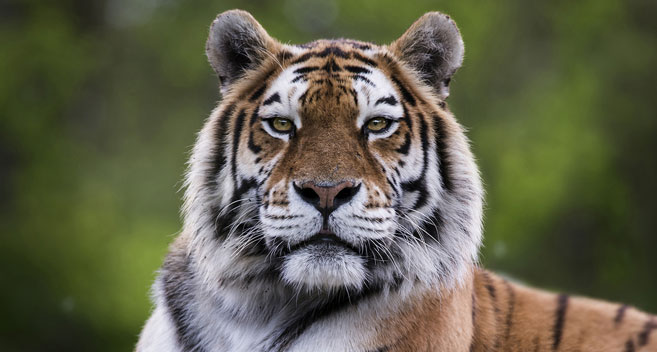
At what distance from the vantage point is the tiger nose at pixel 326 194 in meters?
2.53

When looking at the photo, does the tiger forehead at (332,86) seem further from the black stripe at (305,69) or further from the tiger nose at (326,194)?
the tiger nose at (326,194)

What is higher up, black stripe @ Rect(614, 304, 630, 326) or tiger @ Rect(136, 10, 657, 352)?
tiger @ Rect(136, 10, 657, 352)

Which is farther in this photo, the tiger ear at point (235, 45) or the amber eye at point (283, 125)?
the tiger ear at point (235, 45)

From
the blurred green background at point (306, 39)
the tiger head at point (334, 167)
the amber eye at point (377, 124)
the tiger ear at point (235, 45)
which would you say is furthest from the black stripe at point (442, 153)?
the blurred green background at point (306, 39)

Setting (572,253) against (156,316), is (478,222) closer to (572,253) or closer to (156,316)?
(156,316)

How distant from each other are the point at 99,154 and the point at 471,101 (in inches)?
224

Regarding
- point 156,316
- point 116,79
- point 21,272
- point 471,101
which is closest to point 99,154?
point 116,79

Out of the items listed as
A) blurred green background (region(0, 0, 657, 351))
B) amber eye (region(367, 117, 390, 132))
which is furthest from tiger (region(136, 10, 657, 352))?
blurred green background (region(0, 0, 657, 351))

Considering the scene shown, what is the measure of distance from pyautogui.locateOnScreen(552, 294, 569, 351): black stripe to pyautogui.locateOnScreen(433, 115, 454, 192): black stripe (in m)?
0.76

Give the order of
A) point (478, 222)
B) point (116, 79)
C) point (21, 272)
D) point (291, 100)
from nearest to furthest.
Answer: point (291, 100), point (478, 222), point (21, 272), point (116, 79)

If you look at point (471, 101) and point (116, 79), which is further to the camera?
point (116, 79)

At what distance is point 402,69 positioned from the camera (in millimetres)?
3107

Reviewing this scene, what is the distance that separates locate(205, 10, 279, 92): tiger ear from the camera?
10.2 ft

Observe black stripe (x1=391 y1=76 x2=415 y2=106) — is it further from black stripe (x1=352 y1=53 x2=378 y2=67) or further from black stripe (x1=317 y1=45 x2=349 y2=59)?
black stripe (x1=317 y1=45 x2=349 y2=59)
